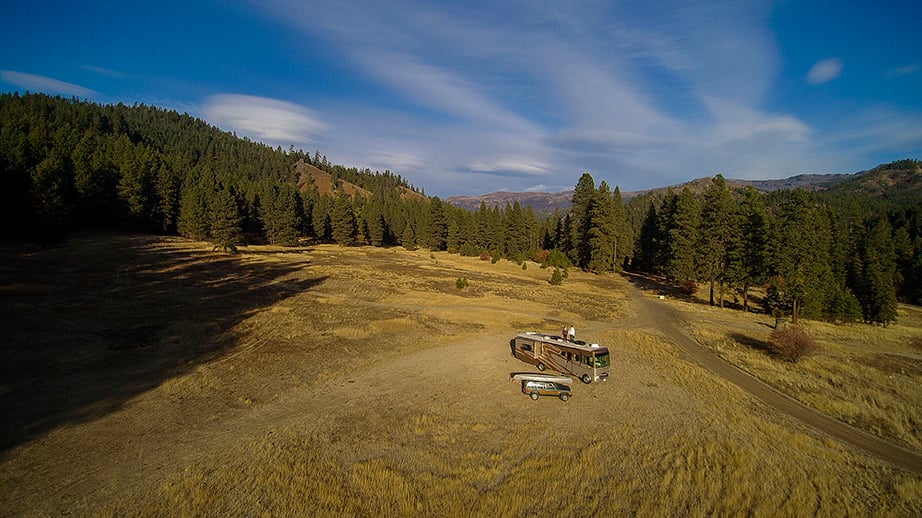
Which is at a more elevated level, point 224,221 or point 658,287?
point 224,221

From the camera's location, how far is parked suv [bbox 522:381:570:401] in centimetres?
2102

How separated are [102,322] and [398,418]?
27.8 metres

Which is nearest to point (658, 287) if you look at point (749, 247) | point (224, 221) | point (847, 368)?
point (749, 247)

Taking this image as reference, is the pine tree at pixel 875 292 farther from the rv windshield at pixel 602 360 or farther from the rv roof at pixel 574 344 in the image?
the rv roof at pixel 574 344

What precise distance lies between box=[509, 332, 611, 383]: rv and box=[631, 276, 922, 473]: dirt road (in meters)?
8.36

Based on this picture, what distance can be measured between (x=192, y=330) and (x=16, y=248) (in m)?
50.5

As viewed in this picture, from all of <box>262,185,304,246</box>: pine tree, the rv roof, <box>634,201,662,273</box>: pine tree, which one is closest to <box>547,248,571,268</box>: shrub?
<box>634,201,662,273</box>: pine tree

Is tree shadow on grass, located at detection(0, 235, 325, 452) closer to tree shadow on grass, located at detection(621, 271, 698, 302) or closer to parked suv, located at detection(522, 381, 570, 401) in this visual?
parked suv, located at detection(522, 381, 570, 401)

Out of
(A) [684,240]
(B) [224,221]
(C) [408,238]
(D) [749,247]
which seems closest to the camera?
(D) [749,247]

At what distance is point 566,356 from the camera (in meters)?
24.8

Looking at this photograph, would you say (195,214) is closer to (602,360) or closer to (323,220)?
(323,220)

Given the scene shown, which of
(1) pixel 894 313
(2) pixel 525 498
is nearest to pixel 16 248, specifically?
(2) pixel 525 498

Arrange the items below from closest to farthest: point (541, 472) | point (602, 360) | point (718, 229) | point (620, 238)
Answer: point (541, 472) < point (602, 360) < point (718, 229) < point (620, 238)

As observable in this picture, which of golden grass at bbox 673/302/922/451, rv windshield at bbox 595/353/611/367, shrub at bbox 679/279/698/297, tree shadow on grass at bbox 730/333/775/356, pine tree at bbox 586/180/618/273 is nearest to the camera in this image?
golden grass at bbox 673/302/922/451
